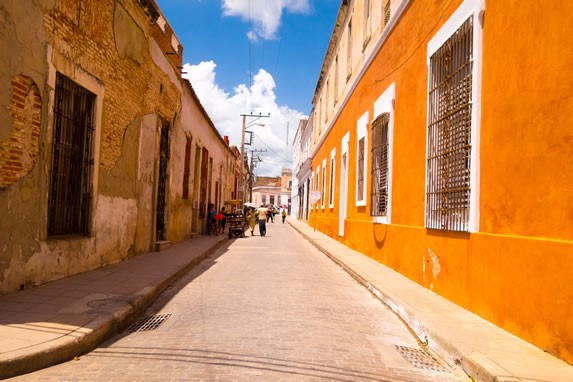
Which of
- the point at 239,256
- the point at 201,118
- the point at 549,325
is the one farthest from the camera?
the point at 201,118

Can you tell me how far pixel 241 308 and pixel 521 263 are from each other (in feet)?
11.5

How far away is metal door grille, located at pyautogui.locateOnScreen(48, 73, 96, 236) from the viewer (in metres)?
7.66

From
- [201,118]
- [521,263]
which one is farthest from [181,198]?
[521,263]

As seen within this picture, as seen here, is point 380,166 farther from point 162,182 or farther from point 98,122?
point 98,122

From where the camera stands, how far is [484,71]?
629cm

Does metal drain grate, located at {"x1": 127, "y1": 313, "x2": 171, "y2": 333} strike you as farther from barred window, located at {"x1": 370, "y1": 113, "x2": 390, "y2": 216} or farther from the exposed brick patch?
barred window, located at {"x1": 370, "y1": 113, "x2": 390, "y2": 216}

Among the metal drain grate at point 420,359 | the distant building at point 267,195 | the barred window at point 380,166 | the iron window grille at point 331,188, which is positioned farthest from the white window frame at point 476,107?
the distant building at point 267,195

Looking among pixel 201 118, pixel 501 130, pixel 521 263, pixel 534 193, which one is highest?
pixel 201 118

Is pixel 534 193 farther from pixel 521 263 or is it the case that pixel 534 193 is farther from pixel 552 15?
pixel 552 15

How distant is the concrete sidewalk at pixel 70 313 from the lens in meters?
4.23

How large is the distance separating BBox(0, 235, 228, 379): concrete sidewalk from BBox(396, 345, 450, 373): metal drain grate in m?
3.04

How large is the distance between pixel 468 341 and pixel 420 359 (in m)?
0.50

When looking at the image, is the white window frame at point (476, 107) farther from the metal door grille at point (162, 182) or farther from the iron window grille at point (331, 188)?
the iron window grille at point (331, 188)

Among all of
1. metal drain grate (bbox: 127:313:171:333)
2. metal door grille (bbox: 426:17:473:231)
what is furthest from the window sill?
metal drain grate (bbox: 127:313:171:333)
